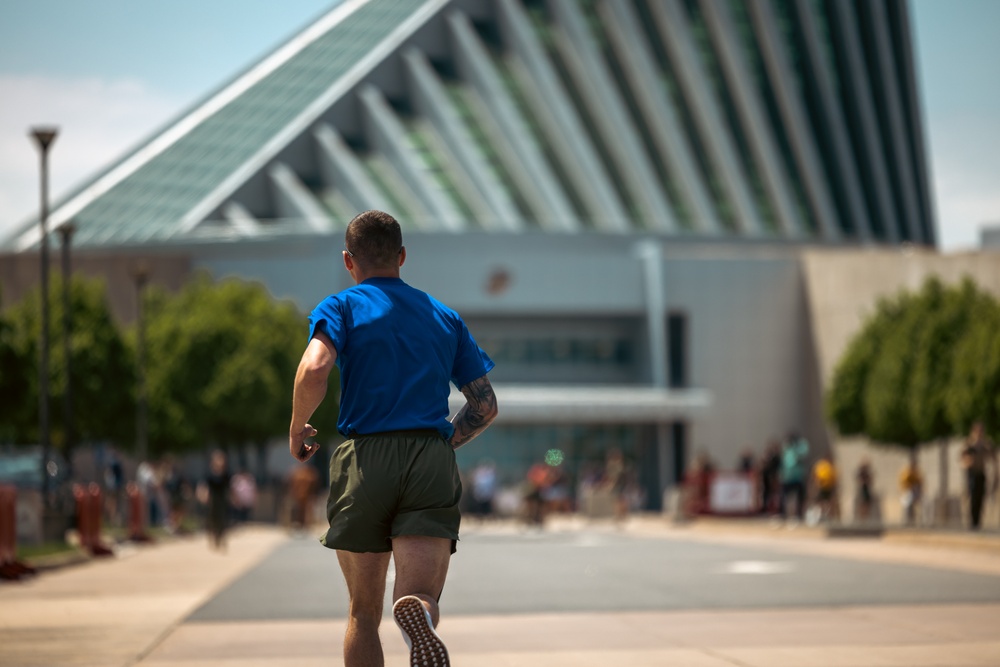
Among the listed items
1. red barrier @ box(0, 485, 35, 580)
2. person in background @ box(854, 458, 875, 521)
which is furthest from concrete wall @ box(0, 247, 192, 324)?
red barrier @ box(0, 485, 35, 580)

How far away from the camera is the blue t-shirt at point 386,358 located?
6324 mm

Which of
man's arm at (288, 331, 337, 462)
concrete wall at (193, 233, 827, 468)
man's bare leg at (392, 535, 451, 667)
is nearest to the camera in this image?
man's bare leg at (392, 535, 451, 667)

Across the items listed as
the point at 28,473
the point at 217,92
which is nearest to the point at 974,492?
the point at 28,473

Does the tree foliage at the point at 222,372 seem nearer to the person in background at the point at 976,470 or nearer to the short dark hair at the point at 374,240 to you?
the person in background at the point at 976,470

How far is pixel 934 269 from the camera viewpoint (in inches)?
2009

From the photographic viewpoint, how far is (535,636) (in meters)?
11.6

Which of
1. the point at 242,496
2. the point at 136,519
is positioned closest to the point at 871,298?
the point at 242,496

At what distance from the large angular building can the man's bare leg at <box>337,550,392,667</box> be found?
165 ft

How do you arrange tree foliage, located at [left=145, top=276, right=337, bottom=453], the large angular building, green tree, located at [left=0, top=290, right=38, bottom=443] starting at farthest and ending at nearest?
the large angular building
tree foliage, located at [left=145, top=276, right=337, bottom=453]
green tree, located at [left=0, top=290, right=38, bottom=443]

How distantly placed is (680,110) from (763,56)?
4.69 m

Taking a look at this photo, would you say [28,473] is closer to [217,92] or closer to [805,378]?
[805,378]

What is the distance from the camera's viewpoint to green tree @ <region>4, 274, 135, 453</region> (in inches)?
1836

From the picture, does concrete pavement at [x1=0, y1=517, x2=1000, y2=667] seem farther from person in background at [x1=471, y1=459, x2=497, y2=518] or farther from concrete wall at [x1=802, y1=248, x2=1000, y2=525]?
concrete wall at [x1=802, y1=248, x2=1000, y2=525]

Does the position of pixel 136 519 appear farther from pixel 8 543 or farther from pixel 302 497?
pixel 8 543
